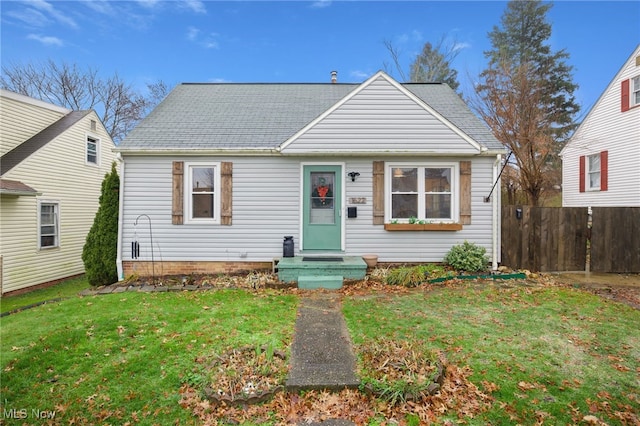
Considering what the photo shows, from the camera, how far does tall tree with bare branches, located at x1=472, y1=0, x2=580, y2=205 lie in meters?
15.1

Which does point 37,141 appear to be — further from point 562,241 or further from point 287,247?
point 562,241

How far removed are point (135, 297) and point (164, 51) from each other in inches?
542

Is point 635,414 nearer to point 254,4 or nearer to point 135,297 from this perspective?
point 135,297

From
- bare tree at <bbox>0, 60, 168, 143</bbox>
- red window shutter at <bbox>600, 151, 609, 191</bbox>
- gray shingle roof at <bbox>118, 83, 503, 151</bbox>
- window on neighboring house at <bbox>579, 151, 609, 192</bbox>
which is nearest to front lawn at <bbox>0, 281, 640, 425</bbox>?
gray shingle roof at <bbox>118, 83, 503, 151</bbox>

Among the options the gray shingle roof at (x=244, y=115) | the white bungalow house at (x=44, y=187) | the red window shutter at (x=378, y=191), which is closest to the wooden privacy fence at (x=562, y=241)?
the gray shingle roof at (x=244, y=115)

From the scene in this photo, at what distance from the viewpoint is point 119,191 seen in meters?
7.74

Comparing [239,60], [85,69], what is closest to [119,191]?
[239,60]

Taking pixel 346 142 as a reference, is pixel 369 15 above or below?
above

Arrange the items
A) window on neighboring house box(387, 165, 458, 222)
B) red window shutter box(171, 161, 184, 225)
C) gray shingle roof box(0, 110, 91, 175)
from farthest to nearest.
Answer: gray shingle roof box(0, 110, 91, 175) → window on neighboring house box(387, 165, 458, 222) → red window shutter box(171, 161, 184, 225)

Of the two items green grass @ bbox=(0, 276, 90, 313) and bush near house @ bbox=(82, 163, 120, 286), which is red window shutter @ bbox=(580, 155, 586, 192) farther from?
green grass @ bbox=(0, 276, 90, 313)

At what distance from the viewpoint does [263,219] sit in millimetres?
7656

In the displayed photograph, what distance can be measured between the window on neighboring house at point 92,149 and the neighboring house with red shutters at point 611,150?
71.1 ft

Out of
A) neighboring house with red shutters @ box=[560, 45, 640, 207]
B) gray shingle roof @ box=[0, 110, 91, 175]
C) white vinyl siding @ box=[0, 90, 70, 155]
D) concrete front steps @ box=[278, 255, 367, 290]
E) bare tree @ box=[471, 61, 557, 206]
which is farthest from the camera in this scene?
bare tree @ box=[471, 61, 557, 206]

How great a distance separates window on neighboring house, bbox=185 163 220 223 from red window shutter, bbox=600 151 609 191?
596 inches
